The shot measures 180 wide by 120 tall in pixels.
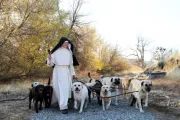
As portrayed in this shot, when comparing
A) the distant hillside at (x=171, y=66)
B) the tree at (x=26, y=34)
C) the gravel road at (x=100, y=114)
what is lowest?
the gravel road at (x=100, y=114)

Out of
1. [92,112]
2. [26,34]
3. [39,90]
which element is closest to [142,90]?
[92,112]

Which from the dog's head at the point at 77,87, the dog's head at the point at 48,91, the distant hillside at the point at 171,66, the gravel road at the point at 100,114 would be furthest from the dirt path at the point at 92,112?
the distant hillside at the point at 171,66

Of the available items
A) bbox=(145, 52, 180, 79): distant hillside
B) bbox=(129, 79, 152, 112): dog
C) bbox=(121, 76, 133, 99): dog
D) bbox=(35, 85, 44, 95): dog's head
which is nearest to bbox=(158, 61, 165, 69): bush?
bbox=(145, 52, 180, 79): distant hillside

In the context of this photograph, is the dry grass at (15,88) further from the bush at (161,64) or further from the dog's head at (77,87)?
the bush at (161,64)

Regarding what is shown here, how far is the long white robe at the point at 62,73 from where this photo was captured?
7805 millimetres

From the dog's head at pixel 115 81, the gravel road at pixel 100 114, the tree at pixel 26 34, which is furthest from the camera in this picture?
the tree at pixel 26 34

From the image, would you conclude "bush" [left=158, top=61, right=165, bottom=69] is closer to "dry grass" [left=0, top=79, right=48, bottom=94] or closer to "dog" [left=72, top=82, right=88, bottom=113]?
"dry grass" [left=0, top=79, right=48, bottom=94]

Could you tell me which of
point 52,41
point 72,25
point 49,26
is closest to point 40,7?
point 49,26

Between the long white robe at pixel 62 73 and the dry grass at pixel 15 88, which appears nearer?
the long white robe at pixel 62 73

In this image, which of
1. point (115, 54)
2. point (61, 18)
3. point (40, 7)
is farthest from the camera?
point (115, 54)

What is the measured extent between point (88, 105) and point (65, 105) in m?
1.43

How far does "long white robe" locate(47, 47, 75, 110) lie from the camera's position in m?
7.80

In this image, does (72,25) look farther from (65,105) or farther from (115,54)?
(65,105)

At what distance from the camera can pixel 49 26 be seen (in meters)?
17.9
